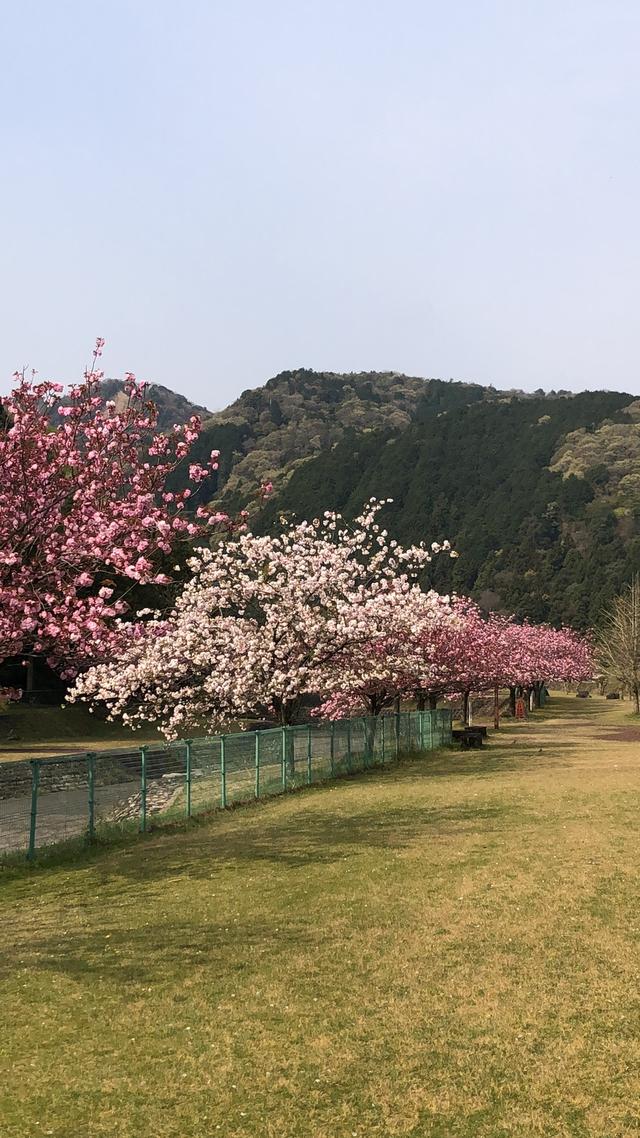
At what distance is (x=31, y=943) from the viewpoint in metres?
10.7

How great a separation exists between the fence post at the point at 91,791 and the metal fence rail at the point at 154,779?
0.06ft

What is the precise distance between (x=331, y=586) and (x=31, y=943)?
70.6 ft

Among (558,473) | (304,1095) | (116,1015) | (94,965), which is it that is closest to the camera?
(304,1095)

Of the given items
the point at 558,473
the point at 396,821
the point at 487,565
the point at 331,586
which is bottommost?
the point at 396,821

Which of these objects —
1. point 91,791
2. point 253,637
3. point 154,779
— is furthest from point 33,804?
point 253,637

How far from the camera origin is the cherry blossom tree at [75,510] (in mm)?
14289

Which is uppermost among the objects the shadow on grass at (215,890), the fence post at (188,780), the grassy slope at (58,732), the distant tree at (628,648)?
the distant tree at (628,648)

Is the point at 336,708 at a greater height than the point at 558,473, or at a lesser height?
lesser

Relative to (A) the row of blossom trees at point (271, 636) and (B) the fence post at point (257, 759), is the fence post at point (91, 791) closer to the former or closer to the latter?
(B) the fence post at point (257, 759)

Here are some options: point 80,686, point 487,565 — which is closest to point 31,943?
point 80,686

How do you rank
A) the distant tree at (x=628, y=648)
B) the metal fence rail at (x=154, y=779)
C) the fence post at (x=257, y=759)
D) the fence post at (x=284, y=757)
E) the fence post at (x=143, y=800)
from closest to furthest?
the metal fence rail at (x=154, y=779), the fence post at (x=143, y=800), the fence post at (x=257, y=759), the fence post at (x=284, y=757), the distant tree at (x=628, y=648)

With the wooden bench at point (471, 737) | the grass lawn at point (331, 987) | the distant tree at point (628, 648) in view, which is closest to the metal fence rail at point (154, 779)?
the grass lawn at point (331, 987)

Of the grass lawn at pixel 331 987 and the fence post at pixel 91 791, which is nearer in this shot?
the grass lawn at pixel 331 987

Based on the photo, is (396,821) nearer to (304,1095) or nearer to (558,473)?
(304,1095)
